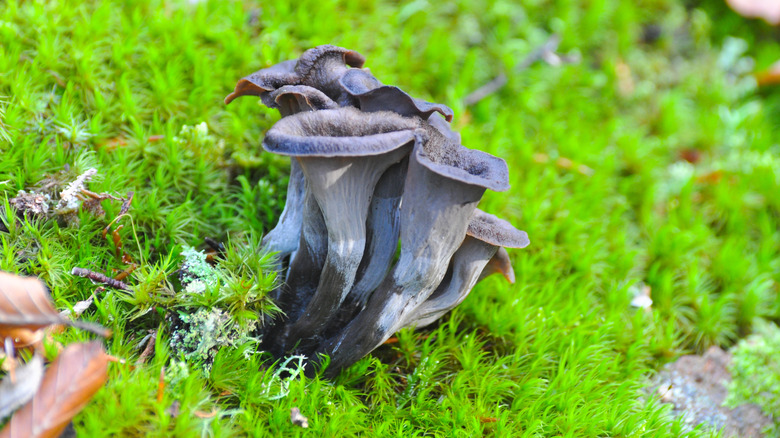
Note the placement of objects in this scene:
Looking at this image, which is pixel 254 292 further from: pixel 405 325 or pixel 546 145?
pixel 546 145

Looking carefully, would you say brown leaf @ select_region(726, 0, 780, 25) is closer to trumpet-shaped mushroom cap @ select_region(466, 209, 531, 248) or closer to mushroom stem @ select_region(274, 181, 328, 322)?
trumpet-shaped mushroom cap @ select_region(466, 209, 531, 248)

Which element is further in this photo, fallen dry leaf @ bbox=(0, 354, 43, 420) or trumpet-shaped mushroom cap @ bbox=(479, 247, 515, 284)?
trumpet-shaped mushroom cap @ bbox=(479, 247, 515, 284)

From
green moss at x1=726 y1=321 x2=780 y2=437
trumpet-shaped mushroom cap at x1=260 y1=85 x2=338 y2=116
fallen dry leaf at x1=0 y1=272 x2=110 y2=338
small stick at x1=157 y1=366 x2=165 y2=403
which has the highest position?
trumpet-shaped mushroom cap at x1=260 y1=85 x2=338 y2=116

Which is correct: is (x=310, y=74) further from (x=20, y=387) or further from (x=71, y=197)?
(x=20, y=387)

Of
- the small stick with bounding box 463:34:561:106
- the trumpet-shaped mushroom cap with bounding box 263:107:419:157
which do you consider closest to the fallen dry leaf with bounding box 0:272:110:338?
the trumpet-shaped mushroom cap with bounding box 263:107:419:157

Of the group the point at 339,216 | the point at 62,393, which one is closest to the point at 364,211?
the point at 339,216
